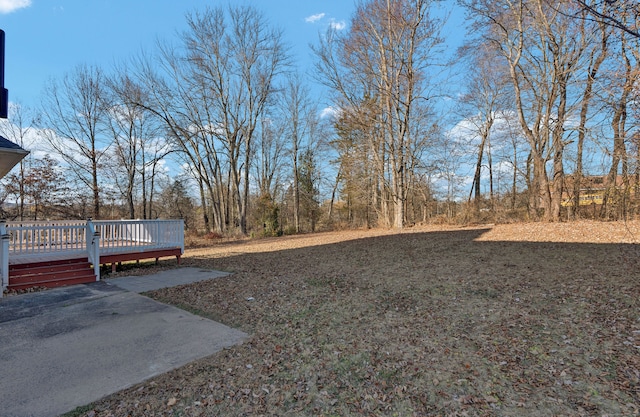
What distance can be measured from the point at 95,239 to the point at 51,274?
1.01 meters

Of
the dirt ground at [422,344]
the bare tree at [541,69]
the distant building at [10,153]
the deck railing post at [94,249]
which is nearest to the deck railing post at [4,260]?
the deck railing post at [94,249]

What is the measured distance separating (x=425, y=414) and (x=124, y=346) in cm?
312

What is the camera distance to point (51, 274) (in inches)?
248

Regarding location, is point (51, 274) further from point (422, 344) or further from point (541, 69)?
point (541, 69)

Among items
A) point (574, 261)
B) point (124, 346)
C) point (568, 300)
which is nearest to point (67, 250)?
point (124, 346)

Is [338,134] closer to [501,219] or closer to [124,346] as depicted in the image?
[501,219]

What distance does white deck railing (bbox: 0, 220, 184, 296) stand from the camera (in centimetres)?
673

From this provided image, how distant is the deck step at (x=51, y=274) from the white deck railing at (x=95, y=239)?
16 cm

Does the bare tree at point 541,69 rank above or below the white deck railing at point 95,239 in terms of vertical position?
above

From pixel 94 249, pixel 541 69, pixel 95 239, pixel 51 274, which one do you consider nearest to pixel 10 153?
pixel 95 239

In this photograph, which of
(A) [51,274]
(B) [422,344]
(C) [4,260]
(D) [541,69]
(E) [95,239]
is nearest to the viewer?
(B) [422,344]

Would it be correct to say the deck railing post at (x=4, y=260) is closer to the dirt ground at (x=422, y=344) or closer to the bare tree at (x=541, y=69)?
the dirt ground at (x=422, y=344)

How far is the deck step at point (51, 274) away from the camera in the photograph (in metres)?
5.88

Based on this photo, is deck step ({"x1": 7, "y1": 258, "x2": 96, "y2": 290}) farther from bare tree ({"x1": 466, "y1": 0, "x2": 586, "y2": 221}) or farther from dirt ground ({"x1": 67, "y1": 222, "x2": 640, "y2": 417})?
bare tree ({"x1": 466, "y1": 0, "x2": 586, "y2": 221})
